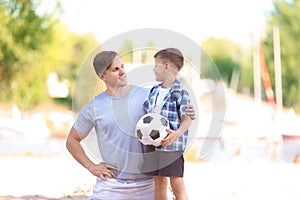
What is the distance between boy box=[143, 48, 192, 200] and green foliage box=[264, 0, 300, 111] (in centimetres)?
4714

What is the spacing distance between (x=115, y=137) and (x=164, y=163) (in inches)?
16.8

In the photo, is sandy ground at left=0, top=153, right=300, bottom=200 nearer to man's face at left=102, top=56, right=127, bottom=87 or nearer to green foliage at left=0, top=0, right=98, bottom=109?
man's face at left=102, top=56, right=127, bottom=87

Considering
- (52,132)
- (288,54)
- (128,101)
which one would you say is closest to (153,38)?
(128,101)

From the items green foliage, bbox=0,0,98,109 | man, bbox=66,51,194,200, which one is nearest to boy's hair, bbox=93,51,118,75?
man, bbox=66,51,194,200

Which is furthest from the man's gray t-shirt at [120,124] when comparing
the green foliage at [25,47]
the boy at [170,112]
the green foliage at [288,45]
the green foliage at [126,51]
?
the green foliage at [288,45]

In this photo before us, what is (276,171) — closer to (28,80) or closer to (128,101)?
(128,101)

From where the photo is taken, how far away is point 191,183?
35.9 feet

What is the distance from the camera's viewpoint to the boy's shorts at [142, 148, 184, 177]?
486 centimetres

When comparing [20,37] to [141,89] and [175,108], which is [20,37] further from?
[175,108]

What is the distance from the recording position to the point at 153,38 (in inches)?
210

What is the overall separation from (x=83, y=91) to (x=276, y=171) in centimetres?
921

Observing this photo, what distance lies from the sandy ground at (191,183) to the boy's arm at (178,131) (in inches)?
149

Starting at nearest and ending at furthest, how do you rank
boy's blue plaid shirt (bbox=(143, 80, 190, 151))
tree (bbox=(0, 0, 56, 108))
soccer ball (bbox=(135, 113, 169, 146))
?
soccer ball (bbox=(135, 113, 169, 146)), boy's blue plaid shirt (bbox=(143, 80, 190, 151)), tree (bbox=(0, 0, 56, 108))

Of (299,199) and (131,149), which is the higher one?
(131,149)
